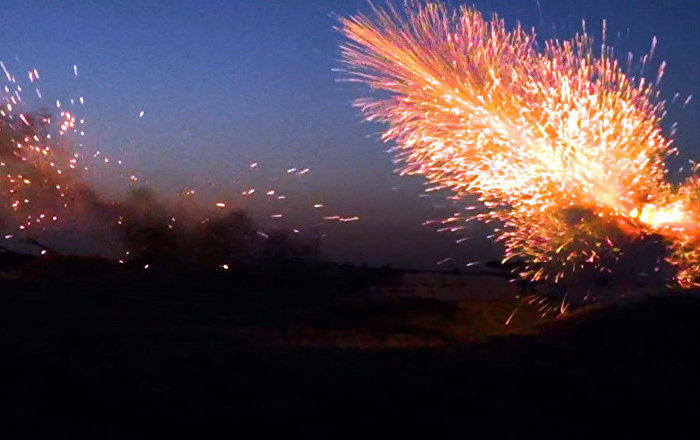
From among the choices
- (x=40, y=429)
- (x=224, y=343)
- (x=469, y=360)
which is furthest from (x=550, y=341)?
(x=40, y=429)

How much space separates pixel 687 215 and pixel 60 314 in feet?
37.2

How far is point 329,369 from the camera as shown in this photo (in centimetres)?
904

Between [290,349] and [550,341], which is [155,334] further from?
[550,341]

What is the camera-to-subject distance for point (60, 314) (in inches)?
508

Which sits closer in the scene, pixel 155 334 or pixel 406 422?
pixel 406 422

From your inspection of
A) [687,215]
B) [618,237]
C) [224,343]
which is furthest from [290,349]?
[687,215]

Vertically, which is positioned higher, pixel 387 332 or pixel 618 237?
pixel 618 237

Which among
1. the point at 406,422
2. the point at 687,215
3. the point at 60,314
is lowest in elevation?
the point at 406,422

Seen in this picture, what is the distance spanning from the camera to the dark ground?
739 cm

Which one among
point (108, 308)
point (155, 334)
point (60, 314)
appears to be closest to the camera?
point (155, 334)

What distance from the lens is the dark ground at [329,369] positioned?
7395 millimetres

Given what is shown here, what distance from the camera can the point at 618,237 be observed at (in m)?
16.2

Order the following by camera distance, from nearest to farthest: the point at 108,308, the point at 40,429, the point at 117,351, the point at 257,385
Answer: the point at 40,429 < the point at 257,385 < the point at 117,351 < the point at 108,308

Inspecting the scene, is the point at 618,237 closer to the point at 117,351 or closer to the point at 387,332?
the point at 387,332
